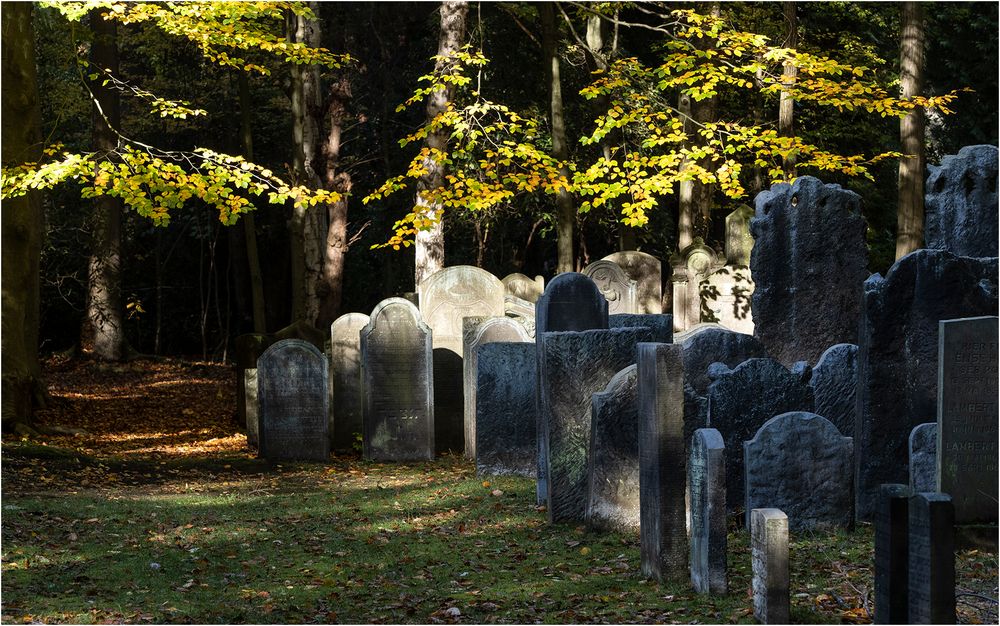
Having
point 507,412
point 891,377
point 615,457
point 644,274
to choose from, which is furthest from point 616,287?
point 891,377

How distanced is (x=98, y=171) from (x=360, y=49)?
16793 millimetres

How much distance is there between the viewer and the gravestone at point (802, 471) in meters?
7.77

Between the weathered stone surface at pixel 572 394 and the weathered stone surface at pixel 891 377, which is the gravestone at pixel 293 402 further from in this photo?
the weathered stone surface at pixel 891 377

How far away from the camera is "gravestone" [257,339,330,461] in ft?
41.9

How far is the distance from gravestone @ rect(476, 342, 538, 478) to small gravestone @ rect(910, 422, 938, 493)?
4.68m

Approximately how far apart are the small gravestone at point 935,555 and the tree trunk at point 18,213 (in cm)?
1102

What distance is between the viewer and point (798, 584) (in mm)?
6480

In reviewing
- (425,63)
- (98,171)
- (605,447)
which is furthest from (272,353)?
(425,63)

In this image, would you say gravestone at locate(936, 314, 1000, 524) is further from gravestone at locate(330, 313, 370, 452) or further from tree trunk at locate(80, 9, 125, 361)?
tree trunk at locate(80, 9, 125, 361)

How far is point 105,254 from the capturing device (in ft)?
77.3

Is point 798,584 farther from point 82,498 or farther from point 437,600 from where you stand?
point 82,498

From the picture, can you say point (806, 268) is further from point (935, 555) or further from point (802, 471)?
point (935, 555)

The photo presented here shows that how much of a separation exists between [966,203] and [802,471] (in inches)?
168

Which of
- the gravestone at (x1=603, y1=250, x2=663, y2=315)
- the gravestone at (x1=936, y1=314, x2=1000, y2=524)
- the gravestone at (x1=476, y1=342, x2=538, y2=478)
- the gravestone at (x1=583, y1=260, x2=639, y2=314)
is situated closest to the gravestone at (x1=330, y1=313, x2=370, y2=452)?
the gravestone at (x1=476, y1=342, x2=538, y2=478)
